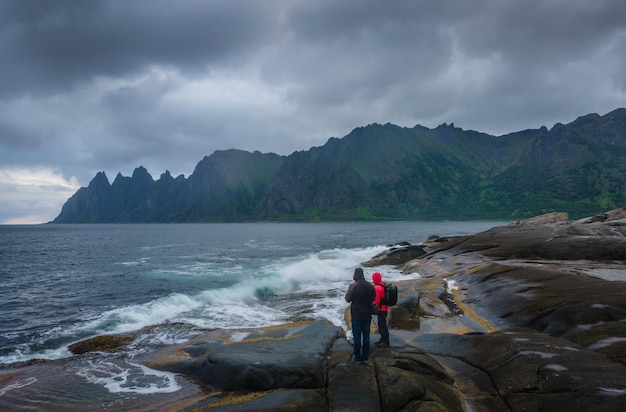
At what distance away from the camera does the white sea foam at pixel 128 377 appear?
12289 mm

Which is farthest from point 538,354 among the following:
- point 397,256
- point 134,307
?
point 397,256

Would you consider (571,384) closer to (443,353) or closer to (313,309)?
(443,353)

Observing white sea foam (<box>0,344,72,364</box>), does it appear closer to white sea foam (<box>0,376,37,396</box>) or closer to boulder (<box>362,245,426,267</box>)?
white sea foam (<box>0,376,37,396</box>)

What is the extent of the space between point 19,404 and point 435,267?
3424cm

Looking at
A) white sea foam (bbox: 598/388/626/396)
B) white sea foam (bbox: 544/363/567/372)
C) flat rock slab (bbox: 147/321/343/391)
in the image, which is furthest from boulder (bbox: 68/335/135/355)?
white sea foam (bbox: 598/388/626/396)

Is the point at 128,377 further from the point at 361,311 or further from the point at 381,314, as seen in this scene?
the point at 381,314

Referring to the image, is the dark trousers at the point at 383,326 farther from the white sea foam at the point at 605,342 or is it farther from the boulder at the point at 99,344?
the boulder at the point at 99,344

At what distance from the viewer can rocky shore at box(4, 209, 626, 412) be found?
9.13 metres

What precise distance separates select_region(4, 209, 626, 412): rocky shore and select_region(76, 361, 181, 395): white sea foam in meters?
0.57

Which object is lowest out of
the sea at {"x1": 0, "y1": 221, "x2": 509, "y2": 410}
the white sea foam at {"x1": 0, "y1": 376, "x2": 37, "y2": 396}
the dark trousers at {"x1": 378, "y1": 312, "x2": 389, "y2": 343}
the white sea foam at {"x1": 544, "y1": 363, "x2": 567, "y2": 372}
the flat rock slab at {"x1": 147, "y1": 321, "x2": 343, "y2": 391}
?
the sea at {"x1": 0, "y1": 221, "x2": 509, "y2": 410}

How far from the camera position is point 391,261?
154 ft

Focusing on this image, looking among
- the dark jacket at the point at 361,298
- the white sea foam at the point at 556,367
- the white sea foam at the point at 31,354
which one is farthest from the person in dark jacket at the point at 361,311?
the white sea foam at the point at 31,354

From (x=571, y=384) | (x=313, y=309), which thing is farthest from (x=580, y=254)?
(x=571, y=384)

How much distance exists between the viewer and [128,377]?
13.4 meters
